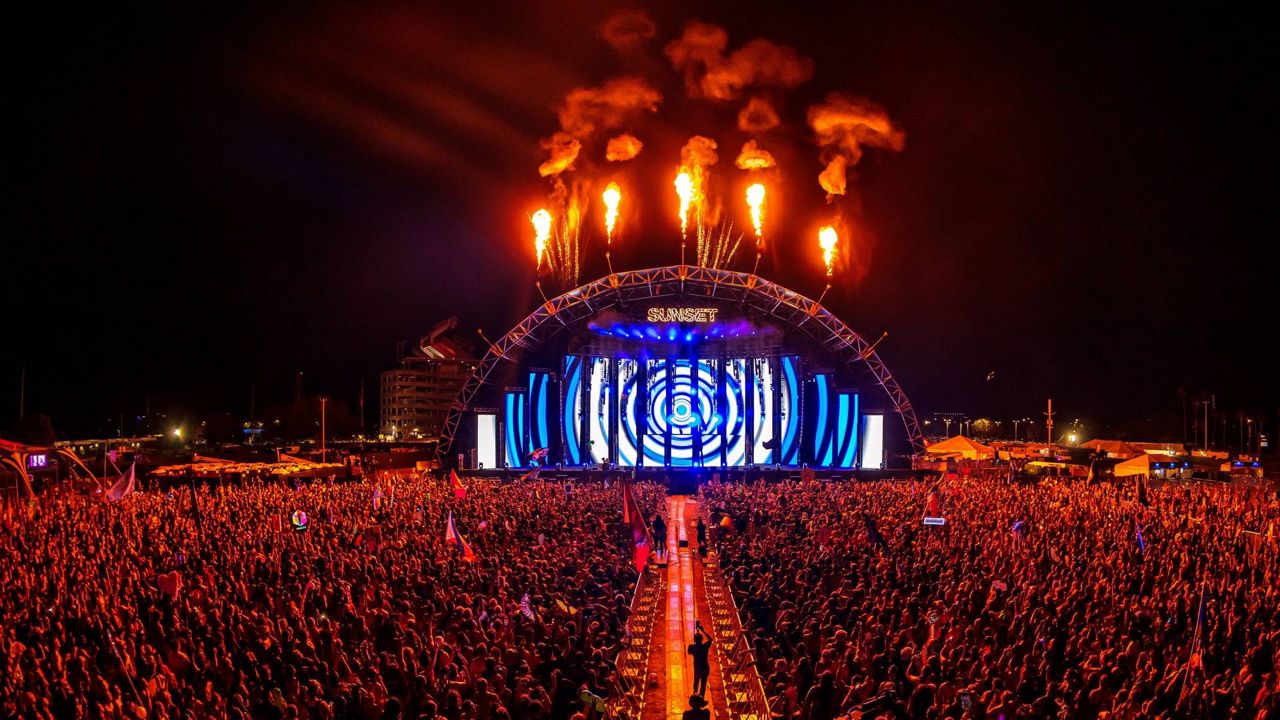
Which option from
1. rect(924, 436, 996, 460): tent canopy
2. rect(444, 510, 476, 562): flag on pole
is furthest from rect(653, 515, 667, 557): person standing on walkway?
rect(924, 436, 996, 460): tent canopy

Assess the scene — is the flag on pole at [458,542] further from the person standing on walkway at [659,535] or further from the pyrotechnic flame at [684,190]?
the pyrotechnic flame at [684,190]

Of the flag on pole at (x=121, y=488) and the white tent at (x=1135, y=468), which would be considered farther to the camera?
the white tent at (x=1135, y=468)

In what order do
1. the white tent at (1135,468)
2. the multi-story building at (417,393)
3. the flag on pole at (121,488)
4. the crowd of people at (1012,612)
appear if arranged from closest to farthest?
the crowd of people at (1012,612)
the flag on pole at (121,488)
the white tent at (1135,468)
the multi-story building at (417,393)

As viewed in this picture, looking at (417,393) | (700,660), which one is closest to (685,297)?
(700,660)

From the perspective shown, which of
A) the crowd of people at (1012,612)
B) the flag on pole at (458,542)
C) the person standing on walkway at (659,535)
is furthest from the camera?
Answer: the person standing on walkway at (659,535)

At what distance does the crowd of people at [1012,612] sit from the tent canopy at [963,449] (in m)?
19.1

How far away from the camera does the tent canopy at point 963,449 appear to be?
39.7 metres

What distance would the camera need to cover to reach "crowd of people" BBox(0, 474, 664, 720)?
7883 millimetres

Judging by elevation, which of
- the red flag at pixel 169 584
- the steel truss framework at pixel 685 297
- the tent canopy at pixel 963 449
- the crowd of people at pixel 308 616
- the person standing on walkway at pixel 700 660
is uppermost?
the steel truss framework at pixel 685 297

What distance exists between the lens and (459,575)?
43.0 feet

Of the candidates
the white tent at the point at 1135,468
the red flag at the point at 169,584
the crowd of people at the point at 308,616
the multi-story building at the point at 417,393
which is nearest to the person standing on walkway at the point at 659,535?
the crowd of people at the point at 308,616

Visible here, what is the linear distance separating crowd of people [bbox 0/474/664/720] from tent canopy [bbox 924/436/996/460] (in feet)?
Answer: 83.2

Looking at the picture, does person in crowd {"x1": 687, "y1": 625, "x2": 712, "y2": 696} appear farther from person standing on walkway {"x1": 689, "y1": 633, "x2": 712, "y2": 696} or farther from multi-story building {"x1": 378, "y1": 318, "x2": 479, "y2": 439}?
multi-story building {"x1": 378, "y1": 318, "x2": 479, "y2": 439}

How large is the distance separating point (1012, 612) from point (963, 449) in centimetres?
3028
